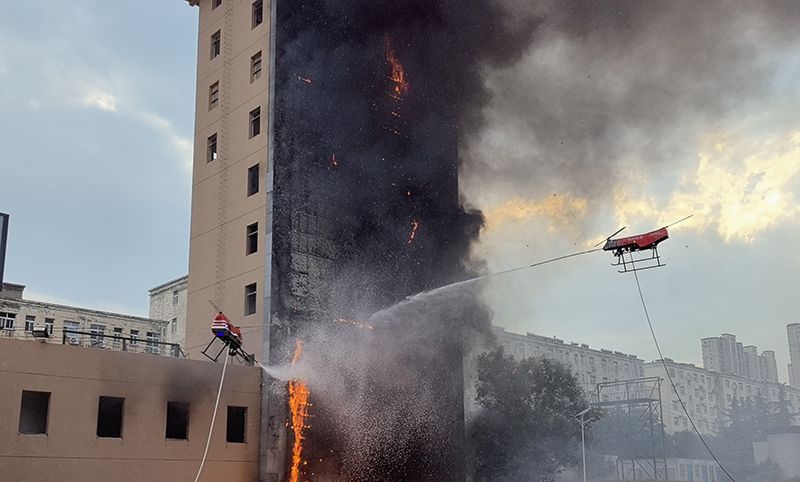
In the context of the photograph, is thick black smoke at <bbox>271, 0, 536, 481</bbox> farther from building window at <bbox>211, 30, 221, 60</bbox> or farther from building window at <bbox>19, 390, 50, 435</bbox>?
building window at <bbox>19, 390, 50, 435</bbox>

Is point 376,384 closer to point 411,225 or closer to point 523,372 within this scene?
point 411,225

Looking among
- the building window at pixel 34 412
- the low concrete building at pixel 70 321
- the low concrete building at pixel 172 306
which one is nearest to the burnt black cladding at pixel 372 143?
the building window at pixel 34 412

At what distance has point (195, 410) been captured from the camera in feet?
92.9

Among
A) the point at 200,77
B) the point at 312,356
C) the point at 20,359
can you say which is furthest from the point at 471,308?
the point at 20,359

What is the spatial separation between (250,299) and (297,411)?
4.90m

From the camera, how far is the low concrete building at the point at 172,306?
59.5 m

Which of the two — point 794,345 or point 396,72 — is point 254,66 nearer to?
point 396,72

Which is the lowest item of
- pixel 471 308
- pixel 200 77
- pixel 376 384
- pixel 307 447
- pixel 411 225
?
pixel 307 447

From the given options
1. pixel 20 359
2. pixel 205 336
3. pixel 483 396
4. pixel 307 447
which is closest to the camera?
pixel 20 359

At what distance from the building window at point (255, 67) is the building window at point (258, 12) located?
150 cm

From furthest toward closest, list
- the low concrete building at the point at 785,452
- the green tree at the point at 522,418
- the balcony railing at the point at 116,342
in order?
the green tree at the point at 522,418 → the low concrete building at the point at 785,452 → the balcony railing at the point at 116,342

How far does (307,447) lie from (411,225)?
11705 mm

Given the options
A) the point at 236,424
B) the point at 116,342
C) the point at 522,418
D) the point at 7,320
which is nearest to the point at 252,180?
the point at 236,424

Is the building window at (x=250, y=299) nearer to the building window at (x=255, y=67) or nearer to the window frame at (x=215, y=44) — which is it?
the building window at (x=255, y=67)
